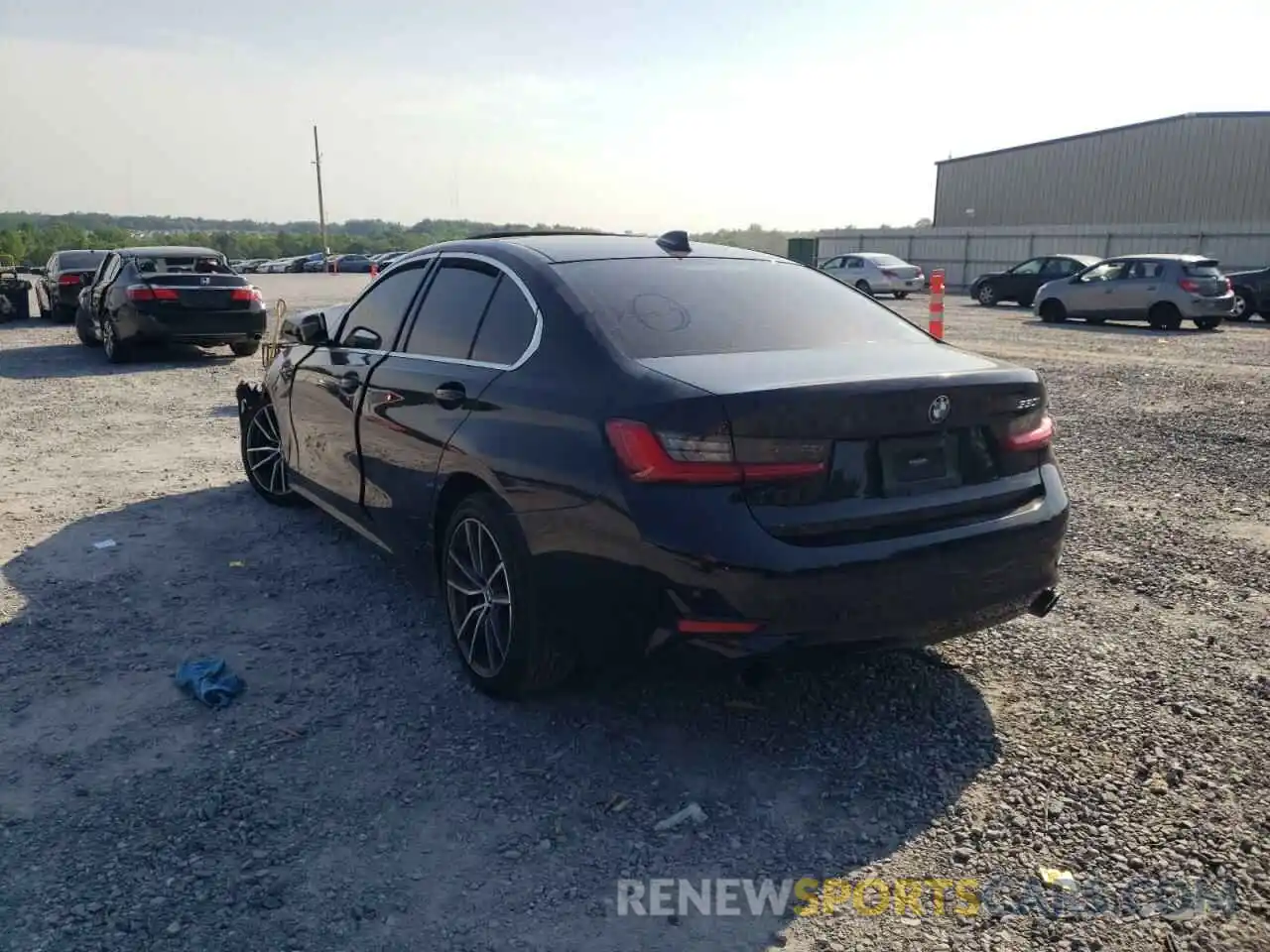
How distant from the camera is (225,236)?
98.4 m

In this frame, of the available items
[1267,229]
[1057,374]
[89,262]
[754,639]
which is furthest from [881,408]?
[1267,229]

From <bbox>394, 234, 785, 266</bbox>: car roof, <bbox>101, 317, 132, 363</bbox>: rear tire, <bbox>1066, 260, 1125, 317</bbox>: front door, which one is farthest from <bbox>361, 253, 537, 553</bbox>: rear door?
Answer: <bbox>1066, 260, 1125, 317</bbox>: front door

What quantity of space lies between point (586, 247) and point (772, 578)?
1975 millimetres

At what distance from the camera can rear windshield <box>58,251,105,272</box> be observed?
19.4 m

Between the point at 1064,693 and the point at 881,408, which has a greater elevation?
the point at 881,408

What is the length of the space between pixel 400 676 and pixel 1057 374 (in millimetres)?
11039

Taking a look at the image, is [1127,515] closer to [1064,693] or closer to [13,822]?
[1064,693]

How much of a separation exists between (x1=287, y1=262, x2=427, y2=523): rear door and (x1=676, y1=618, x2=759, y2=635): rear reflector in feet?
7.53

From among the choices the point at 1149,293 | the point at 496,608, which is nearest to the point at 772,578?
the point at 496,608

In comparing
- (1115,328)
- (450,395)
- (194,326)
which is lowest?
(1115,328)

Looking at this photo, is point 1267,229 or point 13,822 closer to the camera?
point 13,822

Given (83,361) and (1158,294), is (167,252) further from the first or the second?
(1158,294)

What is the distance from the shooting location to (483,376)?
386cm

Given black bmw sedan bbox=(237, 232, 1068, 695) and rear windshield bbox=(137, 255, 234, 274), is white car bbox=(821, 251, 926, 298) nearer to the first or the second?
rear windshield bbox=(137, 255, 234, 274)
